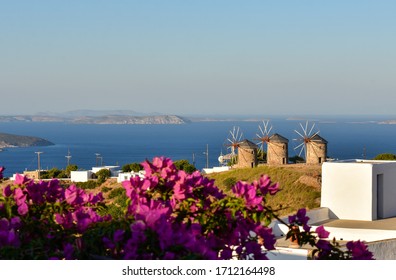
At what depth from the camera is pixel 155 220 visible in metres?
3.55

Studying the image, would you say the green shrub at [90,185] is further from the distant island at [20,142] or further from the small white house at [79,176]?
the distant island at [20,142]

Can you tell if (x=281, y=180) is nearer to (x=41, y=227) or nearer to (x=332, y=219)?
(x=332, y=219)

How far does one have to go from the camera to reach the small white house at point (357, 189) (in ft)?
58.0

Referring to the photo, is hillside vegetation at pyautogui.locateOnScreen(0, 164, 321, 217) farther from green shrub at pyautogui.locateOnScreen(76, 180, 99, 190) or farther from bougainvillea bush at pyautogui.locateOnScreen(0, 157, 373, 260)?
bougainvillea bush at pyautogui.locateOnScreen(0, 157, 373, 260)

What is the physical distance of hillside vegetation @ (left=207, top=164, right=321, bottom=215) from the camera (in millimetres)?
28812

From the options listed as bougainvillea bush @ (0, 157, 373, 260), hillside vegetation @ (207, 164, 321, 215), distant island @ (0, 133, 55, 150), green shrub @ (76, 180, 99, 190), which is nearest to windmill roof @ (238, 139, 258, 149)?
hillside vegetation @ (207, 164, 321, 215)

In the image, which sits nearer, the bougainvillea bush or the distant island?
the bougainvillea bush

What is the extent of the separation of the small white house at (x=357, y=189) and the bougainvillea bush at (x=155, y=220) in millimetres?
13881

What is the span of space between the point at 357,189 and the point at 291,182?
615 inches

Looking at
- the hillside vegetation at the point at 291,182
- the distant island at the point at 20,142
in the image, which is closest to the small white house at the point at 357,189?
Result: the hillside vegetation at the point at 291,182

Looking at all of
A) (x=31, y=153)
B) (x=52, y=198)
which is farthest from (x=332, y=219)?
(x=31, y=153)

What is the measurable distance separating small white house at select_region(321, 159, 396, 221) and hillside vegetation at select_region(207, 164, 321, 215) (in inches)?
296
